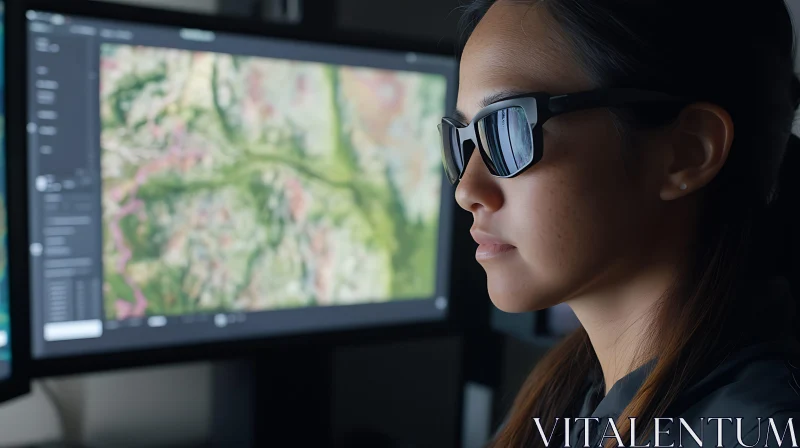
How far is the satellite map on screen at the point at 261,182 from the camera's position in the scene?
0.75m

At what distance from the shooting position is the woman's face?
0.50 metres

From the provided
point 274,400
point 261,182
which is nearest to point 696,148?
point 261,182

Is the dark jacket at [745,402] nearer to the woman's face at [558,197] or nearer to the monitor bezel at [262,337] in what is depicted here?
the woman's face at [558,197]

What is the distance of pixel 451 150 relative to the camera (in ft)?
2.00

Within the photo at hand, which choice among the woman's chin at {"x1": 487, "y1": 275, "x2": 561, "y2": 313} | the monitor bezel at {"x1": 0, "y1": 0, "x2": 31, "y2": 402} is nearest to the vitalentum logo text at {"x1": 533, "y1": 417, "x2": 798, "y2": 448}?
the woman's chin at {"x1": 487, "y1": 275, "x2": 561, "y2": 313}

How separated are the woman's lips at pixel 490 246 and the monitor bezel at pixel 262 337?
362mm

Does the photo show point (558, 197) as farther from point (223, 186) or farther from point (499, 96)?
point (223, 186)

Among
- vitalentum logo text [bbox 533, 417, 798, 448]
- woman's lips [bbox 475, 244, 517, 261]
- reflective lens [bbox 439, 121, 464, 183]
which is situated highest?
reflective lens [bbox 439, 121, 464, 183]

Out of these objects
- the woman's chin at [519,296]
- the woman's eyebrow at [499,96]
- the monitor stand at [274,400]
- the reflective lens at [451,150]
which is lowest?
the monitor stand at [274,400]

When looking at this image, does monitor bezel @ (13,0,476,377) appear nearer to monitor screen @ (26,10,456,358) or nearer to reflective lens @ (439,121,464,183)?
monitor screen @ (26,10,456,358)

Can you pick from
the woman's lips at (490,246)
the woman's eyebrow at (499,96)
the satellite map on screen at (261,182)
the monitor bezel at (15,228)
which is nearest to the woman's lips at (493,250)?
the woman's lips at (490,246)

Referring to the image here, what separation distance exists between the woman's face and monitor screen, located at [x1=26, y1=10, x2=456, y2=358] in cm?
34

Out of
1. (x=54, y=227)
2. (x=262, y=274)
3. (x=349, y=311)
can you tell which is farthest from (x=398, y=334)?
(x=54, y=227)

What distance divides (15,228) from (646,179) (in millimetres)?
588
